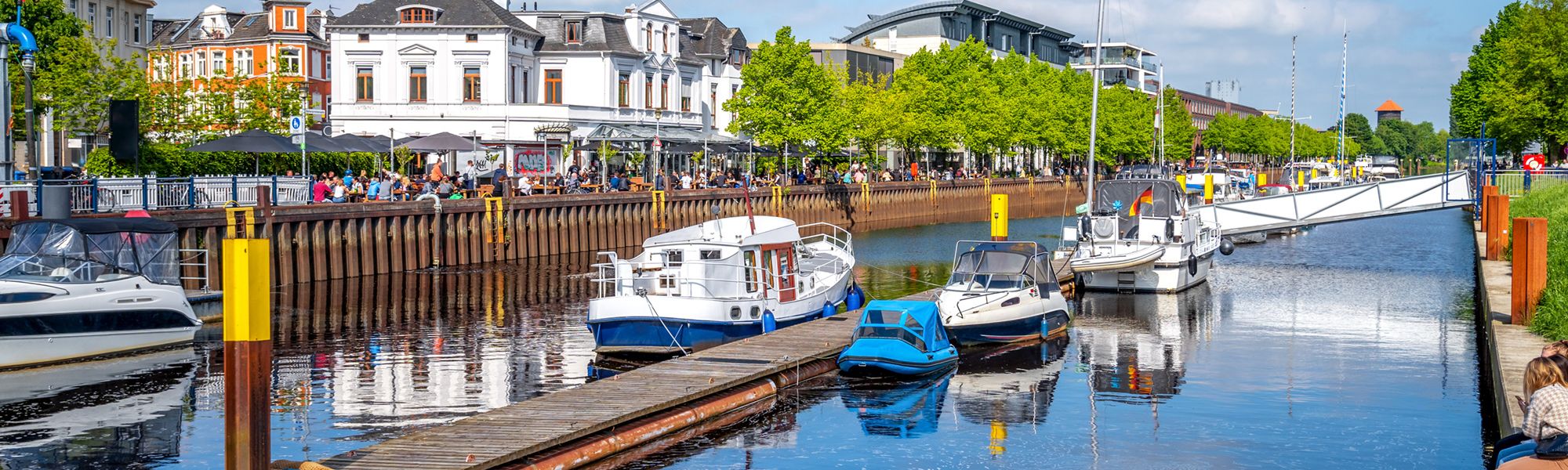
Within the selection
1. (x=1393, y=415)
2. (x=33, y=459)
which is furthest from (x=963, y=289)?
(x=33, y=459)

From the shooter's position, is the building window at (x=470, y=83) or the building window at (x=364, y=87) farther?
the building window at (x=364, y=87)

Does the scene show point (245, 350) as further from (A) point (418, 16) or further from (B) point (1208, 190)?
(A) point (418, 16)

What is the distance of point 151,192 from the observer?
42.7 metres

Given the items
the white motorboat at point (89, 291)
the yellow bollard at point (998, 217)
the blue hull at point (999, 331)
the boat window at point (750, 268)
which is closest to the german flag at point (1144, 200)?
the yellow bollard at point (998, 217)

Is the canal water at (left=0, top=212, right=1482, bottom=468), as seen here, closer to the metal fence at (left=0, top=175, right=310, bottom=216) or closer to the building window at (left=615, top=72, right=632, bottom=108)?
the metal fence at (left=0, top=175, right=310, bottom=216)

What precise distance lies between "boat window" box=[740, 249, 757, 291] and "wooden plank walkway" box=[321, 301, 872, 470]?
196cm

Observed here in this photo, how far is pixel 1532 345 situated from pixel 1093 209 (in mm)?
26266

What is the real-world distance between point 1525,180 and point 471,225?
141ft

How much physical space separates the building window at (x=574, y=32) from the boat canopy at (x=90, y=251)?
54.5 m

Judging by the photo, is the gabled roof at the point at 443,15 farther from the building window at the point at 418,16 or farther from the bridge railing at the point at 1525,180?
the bridge railing at the point at 1525,180

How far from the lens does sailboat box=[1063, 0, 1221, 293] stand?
155 feet

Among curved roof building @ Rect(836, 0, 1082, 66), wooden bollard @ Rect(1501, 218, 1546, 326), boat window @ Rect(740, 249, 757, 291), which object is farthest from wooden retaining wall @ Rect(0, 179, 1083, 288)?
curved roof building @ Rect(836, 0, 1082, 66)

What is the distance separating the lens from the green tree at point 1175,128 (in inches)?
6762

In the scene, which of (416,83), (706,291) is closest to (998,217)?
(706,291)
